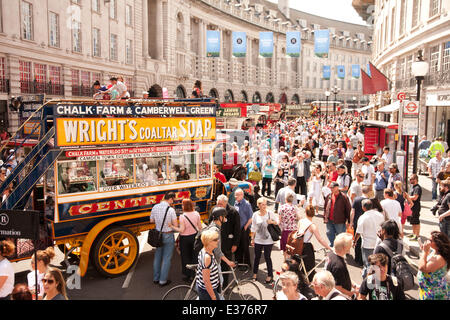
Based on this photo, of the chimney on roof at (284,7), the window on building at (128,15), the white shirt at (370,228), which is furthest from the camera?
the chimney on roof at (284,7)

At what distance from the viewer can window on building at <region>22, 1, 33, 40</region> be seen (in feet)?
81.7

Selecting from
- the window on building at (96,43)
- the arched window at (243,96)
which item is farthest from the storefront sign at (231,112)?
the arched window at (243,96)

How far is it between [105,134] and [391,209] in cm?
604

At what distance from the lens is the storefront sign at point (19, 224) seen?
5538mm

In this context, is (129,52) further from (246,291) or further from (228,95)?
(246,291)

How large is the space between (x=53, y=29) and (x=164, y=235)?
24793 millimetres

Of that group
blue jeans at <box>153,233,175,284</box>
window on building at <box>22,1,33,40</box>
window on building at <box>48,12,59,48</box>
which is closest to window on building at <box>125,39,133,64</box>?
window on building at <box>48,12,59,48</box>

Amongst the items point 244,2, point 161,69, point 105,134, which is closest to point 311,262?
point 105,134

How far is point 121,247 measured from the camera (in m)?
8.43

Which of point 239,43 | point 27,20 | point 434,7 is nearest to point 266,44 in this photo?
point 239,43

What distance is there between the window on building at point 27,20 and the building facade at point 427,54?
24.0 metres

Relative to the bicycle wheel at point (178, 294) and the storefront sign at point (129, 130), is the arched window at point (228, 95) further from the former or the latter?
the bicycle wheel at point (178, 294)

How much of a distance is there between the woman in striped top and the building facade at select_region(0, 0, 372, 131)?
2261 centimetres

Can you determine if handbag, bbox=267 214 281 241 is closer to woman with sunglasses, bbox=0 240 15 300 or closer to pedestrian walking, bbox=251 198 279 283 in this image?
pedestrian walking, bbox=251 198 279 283
